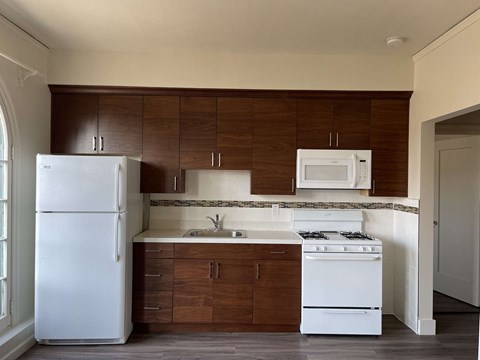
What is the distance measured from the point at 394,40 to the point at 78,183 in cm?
295

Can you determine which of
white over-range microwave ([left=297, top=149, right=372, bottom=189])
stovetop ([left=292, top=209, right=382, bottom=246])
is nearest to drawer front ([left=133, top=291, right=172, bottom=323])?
stovetop ([left=292, top=209, right=382, bottom=246])

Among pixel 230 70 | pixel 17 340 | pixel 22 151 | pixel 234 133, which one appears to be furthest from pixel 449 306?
pixel 22 151

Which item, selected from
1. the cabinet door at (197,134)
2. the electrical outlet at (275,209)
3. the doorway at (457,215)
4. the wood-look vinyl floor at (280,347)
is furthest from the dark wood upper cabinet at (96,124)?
the doorway at (457,215)

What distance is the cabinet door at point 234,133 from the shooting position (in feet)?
10.6

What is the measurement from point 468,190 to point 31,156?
477cm

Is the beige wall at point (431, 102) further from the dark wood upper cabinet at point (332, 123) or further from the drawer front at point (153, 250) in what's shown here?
the drawer front at point (153, 250)

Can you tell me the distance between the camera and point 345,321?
288cm

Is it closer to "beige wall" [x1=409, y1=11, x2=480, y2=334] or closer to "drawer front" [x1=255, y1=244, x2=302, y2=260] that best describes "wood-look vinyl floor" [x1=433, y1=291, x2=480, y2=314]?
"beige wall" [x1=409, y1=11, x2=480, y2=334]

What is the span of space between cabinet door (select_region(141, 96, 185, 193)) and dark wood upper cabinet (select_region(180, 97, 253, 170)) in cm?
7

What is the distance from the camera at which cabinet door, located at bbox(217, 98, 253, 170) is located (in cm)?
324

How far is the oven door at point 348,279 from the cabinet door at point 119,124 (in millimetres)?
2034

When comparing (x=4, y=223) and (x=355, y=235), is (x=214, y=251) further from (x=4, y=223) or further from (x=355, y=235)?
(x=4, y=223)

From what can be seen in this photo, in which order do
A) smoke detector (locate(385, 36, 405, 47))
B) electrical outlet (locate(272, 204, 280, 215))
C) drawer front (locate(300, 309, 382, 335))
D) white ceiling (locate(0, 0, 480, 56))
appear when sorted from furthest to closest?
electrical outlet (locate(272, 204, 280, 215))
drawer front (locate(300, 309, 382, 335))
smoke detector (locate(385, 36, 405, 47))
white ceiling (locate(0, 0, 480, 56))

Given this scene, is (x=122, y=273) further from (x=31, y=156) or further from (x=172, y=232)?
(x=31, y=156)
